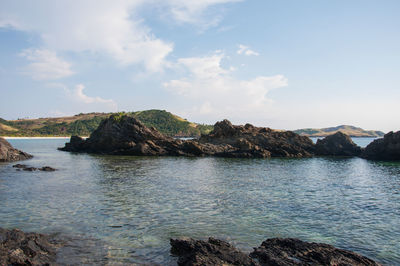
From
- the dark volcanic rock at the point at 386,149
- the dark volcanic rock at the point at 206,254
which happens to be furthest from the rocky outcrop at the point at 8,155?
the dark volcanic rock at the point at 386,149

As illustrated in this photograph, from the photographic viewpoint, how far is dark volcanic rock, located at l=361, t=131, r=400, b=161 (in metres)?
65.3

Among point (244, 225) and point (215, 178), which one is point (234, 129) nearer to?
point (215, 178)

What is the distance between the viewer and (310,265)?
11070 mm

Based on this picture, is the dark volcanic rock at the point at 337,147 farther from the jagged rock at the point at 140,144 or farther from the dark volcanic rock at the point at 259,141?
the jagged rock at the point at 140,144

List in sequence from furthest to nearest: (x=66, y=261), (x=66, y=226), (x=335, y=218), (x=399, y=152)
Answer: (x=399, y=152)
(x=335, y=218)
(x=66, y=226)
(x=66, y=261)

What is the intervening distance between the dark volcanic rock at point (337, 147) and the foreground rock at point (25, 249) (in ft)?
260

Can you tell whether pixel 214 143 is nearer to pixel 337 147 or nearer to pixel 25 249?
pixel 337 147

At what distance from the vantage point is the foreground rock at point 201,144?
72.5 m

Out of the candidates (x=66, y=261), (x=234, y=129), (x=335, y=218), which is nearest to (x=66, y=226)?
(x=66, y=261)

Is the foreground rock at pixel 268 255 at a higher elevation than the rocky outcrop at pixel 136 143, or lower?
lower

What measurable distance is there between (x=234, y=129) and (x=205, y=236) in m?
67.4

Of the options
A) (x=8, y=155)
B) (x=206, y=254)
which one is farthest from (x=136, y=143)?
(x=206, y=254)

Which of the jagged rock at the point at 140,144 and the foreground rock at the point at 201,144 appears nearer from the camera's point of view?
the jagged rock at the point at 140,144

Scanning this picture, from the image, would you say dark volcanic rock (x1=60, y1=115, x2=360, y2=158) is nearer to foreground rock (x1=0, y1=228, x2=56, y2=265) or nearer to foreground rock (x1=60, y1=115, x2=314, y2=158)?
foreground rock (x1=60, y1=115, x2=314, y2=158)
